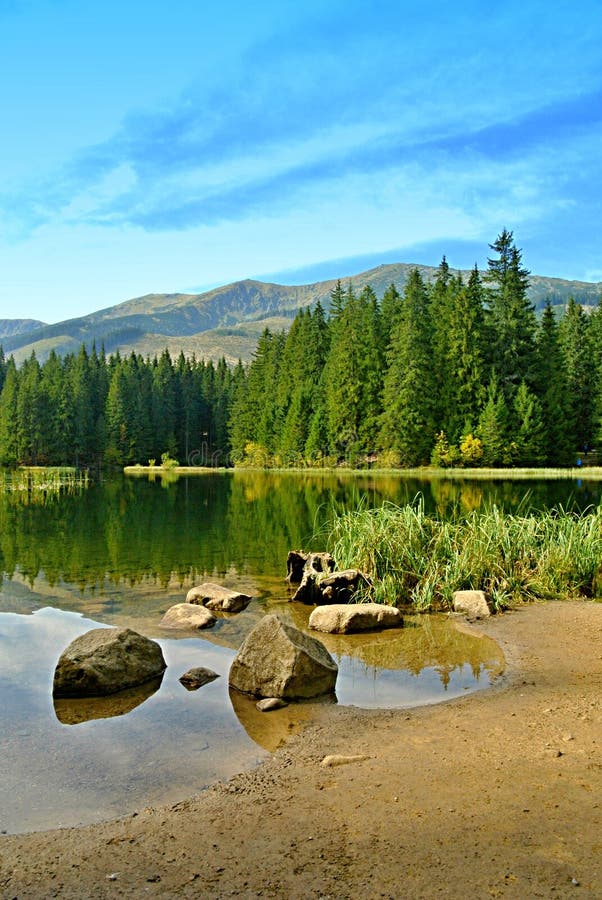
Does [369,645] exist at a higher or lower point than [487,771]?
lower

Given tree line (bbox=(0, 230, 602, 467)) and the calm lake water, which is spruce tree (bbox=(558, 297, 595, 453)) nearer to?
tree line (bbox=(0, 230, 602, 467))

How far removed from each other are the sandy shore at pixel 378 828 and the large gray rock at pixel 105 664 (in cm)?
271

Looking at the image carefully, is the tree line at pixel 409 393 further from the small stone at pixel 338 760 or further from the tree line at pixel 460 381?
the small stone at pixel 338 760

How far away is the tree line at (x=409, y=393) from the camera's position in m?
65.1

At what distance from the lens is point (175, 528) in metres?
25.4

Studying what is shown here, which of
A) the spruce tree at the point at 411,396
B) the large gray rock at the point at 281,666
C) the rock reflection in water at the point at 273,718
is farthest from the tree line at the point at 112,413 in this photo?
the rock reflection in water at the point at 273,718

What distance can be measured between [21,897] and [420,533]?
1059 cm

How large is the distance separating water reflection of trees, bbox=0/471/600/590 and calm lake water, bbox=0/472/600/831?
0.13 metres

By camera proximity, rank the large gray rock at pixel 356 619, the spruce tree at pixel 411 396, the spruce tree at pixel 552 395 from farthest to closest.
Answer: the spruce tree at pixel 411 396 → the spruce tree at pixel 552 395 → the large gray rock at pixel 356 619

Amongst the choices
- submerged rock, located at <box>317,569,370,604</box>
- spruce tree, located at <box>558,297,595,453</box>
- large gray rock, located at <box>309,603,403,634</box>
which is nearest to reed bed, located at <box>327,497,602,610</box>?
submerged rock, located at <box>317,569,370,604</box>

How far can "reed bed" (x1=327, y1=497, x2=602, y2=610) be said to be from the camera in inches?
500

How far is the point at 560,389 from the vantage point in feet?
217

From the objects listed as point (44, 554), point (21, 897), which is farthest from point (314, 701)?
point (44, 554)

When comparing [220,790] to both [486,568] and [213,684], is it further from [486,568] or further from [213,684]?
[486,568]
